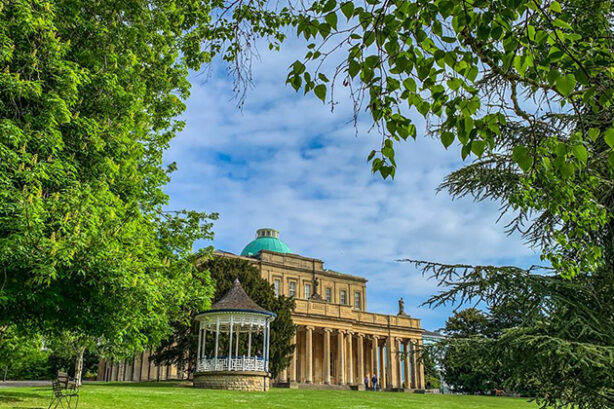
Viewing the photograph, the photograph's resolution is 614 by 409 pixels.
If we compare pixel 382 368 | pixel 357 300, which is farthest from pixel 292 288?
pixel 382 368

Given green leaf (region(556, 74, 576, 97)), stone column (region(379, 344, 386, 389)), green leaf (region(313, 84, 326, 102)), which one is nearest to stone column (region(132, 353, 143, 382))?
stone column (region(379, 344, 386, 389))

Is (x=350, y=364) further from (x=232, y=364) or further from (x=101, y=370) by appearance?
(x=232, y=364)

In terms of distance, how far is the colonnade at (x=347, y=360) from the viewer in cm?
4650

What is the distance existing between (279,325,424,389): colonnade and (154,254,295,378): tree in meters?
10.9

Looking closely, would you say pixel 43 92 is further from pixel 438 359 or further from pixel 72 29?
pixel 438 359

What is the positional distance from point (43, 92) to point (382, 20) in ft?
30.3

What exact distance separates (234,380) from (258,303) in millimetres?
9466

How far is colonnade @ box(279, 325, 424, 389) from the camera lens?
46500 mm

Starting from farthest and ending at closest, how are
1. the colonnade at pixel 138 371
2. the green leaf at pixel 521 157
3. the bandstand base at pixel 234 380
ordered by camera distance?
the colonnade at pixel 138 371, the bandstand base at pixel 234 380, the green leaf at pixel 521 157

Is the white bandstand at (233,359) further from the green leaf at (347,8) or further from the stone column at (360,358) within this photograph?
the stone column at (360,358)

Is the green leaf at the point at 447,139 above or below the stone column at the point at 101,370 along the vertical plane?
above

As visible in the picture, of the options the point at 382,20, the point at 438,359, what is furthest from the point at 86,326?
the point at 382,20

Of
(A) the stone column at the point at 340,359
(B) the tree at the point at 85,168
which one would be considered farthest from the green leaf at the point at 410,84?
(A) the stone column at the point at 340,359

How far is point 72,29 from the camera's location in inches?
478
